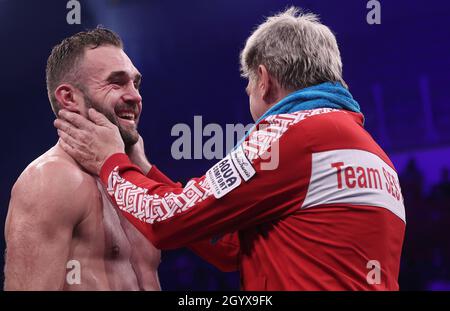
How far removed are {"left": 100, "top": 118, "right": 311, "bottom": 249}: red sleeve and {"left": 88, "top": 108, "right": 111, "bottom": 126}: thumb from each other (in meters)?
0.22

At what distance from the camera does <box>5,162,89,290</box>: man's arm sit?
1.32 meters

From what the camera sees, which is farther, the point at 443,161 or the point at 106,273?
the point at 443,161

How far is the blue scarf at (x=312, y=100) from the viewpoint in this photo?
1303 mm

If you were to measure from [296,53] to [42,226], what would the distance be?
2.40ft

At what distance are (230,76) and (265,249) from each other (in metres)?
1.93

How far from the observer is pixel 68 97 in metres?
1.53

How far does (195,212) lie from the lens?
4.04ft

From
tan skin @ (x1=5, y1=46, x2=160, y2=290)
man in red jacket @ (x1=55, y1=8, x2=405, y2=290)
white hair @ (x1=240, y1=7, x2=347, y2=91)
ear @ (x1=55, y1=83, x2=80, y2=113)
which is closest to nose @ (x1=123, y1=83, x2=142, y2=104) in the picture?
tan skin @ (x1=5, y1=46, x2=160, y2=290)

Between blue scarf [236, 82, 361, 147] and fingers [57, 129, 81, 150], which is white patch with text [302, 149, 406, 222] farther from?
fingers [57, 129, 81, 150]

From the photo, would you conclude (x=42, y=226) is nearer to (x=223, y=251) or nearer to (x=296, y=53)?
(x=223, y=251)

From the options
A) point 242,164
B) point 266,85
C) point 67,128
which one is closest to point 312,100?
point 266,85
